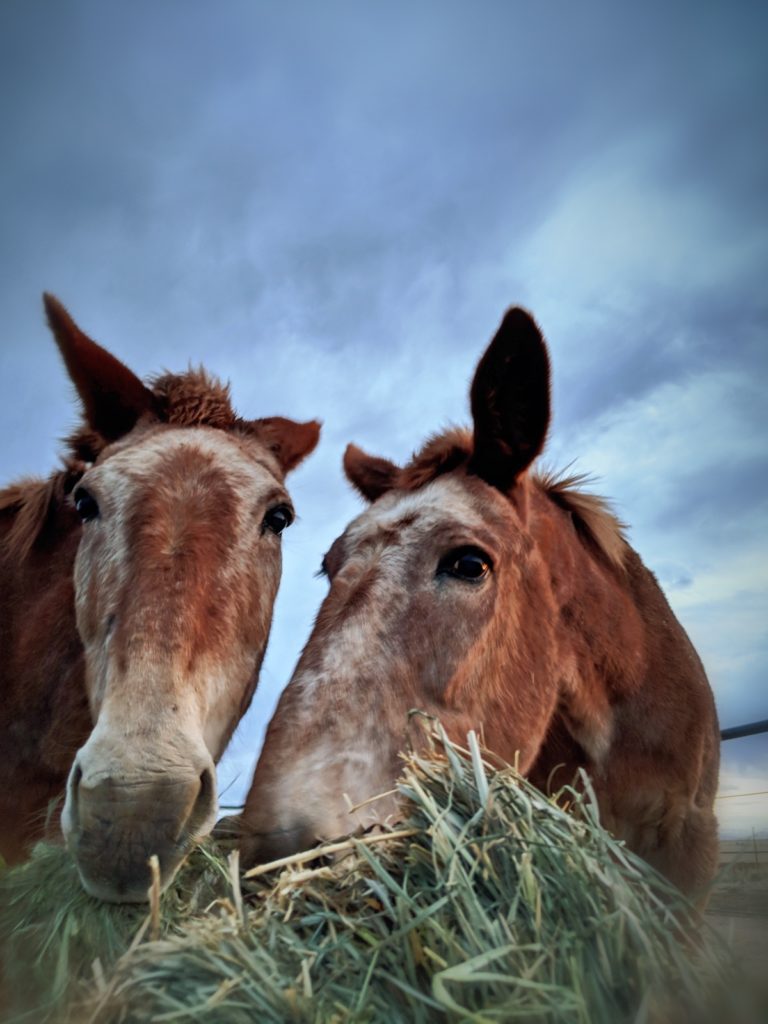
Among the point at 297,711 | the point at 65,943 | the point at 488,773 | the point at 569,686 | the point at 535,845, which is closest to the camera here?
the point at 535,845

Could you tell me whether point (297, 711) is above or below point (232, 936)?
above

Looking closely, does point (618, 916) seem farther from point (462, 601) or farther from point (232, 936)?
point (462, 601)

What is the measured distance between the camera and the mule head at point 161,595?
7.70ft

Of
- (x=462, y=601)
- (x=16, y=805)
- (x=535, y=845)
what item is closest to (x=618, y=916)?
(x=535, y=845)

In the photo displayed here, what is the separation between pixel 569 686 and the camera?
3.68 m

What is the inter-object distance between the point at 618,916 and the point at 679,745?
2657mm

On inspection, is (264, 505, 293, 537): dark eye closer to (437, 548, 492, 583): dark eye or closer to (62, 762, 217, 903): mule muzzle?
(437, 548, 492, 583): dark eye

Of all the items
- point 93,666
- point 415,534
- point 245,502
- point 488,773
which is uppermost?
point 245,502

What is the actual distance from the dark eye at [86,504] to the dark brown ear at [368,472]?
1.86m

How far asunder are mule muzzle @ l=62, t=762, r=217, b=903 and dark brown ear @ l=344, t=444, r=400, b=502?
2762 millimetres

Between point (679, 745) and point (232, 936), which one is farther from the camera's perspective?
point (679, 745)

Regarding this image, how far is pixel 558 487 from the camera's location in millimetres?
4559

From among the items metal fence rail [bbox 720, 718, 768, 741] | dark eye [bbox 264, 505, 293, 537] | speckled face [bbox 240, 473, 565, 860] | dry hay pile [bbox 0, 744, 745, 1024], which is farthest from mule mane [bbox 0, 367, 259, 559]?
metal fence rail [bbox 720, 718, 768, 741]

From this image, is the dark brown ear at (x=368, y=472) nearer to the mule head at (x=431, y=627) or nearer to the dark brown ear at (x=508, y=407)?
the mule head at (x=431, y=627)
